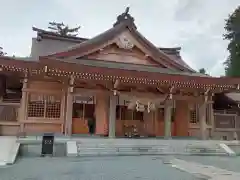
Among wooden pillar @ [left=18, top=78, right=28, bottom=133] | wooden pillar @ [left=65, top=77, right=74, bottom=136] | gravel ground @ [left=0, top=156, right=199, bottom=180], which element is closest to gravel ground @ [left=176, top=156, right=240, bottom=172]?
gravel ground @ [left=0, top=156, right=199, bottom=180]

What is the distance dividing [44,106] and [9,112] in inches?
71.6

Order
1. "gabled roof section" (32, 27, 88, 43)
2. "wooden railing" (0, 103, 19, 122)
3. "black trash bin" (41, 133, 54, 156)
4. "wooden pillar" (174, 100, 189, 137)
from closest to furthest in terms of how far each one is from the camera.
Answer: "black trash bin" (41, 133, 54, 156), "wooden railing" (0, 103, 19, 122), "wooden pillar" (174, 100, 189, 137), "gabled roof section" (32, 27, 88, 43)

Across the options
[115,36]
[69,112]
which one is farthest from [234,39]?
[69,112]

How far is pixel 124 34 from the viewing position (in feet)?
54.1

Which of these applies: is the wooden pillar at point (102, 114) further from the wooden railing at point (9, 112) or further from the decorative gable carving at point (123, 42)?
the wooden railing at point (9, 112)

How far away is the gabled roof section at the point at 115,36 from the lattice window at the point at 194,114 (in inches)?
102

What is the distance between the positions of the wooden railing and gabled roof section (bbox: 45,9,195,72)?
12.1 ft

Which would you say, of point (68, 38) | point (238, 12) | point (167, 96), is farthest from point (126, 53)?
point (238, 12)

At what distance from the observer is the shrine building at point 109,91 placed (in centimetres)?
1294

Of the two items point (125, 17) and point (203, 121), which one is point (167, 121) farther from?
point (125, 17)

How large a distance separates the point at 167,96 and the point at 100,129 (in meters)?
4.25

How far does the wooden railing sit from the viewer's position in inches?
531

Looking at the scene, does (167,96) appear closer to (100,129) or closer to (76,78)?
(100,129)

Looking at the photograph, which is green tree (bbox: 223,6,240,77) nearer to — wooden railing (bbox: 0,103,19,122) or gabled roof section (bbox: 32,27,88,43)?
gabled roof section (bbox: 32,27,88,43)
